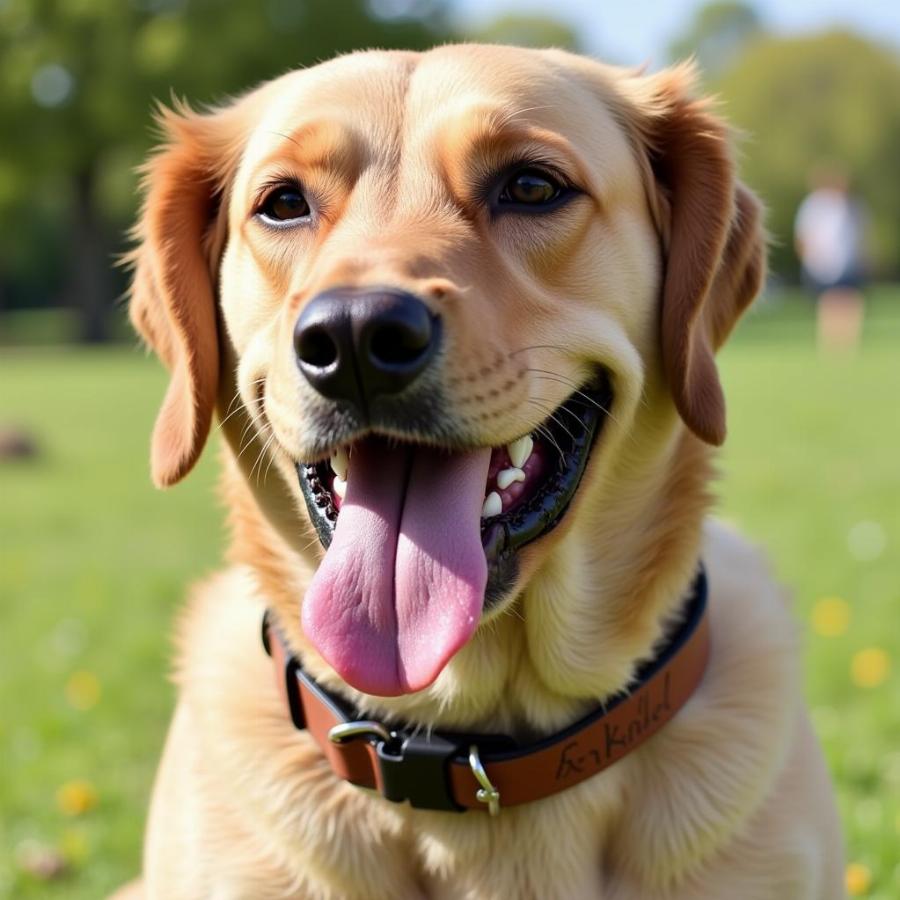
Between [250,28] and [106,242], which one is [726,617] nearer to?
[250,28]

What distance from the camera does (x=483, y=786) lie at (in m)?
2.63

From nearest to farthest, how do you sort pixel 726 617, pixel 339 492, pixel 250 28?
pixel 339 492
pixel 726 617
pixel 250 28

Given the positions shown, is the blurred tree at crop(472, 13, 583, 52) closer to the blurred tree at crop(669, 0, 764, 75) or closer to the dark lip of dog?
the blurred tree at crop(669, 0, 764, 75)

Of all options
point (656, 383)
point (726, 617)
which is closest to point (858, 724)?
point (726, 617)

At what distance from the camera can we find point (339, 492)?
2.71 meters

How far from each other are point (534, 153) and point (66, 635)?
14.1 feet

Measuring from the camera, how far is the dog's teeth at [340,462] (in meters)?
2.67

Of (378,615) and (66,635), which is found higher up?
(378,615)

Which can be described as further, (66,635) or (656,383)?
(66,635)

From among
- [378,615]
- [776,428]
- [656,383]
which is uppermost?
[656,383]

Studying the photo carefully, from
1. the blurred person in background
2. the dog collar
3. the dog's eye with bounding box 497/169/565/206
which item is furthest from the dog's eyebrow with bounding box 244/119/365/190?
the blurred person in background

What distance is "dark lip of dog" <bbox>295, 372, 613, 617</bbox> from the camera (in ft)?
8.50

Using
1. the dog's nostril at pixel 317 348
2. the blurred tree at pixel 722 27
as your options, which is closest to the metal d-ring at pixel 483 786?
the dog's nostril at pixel 317 348

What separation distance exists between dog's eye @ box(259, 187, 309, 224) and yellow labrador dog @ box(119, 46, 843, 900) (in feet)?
0.04
